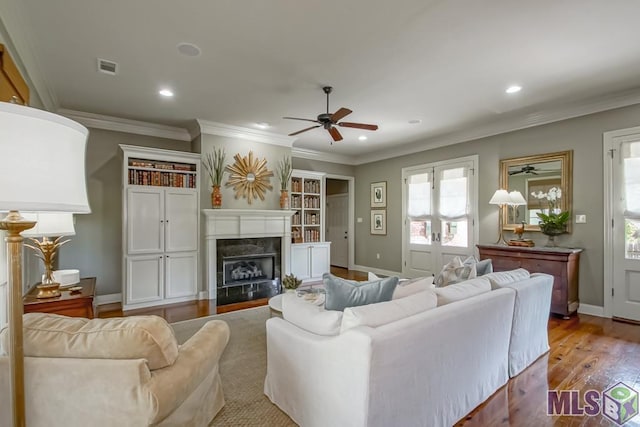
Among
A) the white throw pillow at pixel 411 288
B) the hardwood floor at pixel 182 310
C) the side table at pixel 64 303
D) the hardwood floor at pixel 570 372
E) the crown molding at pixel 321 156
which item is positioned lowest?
the hardwood floor at pixel 182 310

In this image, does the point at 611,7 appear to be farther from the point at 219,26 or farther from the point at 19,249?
the point at 19,249

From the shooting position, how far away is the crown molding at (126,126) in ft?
14.5

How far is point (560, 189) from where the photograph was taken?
4.30 meters

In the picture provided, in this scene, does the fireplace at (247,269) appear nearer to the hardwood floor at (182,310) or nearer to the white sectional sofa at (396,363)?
the hardwood floor at (182,310)

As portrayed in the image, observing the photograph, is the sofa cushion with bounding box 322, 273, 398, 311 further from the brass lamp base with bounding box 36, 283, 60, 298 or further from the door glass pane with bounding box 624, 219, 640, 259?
the door glass pane with bounding box 624, 219, 640, 259

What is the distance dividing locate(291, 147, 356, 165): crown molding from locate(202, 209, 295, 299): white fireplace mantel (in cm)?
172

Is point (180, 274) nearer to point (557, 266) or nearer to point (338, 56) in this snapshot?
point (338, 56)

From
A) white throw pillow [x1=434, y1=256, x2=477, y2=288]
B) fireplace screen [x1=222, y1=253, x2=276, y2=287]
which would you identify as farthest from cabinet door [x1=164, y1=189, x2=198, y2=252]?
white throw pillow [x1=434, y1=256, x2=477, y2=288]

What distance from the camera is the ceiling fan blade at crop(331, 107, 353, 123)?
3.14 metres

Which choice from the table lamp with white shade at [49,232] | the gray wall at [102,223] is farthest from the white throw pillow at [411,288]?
the gray wall at [102,223]

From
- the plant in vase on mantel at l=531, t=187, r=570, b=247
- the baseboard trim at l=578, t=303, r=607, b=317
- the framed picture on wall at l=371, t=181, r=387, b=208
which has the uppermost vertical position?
the framed picture on wall at l=371, t=181, r=387, b=208

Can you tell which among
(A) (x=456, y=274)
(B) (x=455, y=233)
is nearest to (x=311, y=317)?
(A) (x=456, y=274)

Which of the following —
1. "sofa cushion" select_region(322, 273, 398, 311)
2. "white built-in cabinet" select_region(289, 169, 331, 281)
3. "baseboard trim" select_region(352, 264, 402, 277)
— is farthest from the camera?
"baseboard trim" select_region(352, 264, 402, 277)

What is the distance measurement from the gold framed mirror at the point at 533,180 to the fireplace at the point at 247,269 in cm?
384
